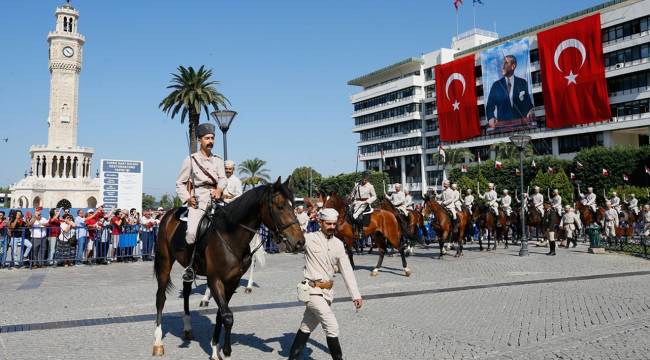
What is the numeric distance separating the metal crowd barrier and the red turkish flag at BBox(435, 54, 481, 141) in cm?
6112

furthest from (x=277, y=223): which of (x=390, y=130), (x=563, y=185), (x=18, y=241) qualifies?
(x=390, y=130)

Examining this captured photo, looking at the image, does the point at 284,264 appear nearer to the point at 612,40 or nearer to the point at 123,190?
the point at 123,190

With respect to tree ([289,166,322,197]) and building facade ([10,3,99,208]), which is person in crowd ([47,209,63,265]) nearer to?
building facade ([10,3,99,208])

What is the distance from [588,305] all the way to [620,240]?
13237 mm

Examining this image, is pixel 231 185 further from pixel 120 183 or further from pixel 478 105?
pixel 478 105

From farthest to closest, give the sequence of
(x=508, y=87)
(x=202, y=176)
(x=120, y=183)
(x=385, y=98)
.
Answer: (x=385, y=98) < (x=508, y=87) < (x=120, y=183) < (x=202, y=176)

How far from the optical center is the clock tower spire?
82.4 metres

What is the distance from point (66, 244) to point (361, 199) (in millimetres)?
10986

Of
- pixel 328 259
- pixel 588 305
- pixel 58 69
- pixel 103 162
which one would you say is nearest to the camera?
pixel 328 259

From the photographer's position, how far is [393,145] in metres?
96.4

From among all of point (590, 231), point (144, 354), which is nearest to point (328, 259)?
point (144, 354)

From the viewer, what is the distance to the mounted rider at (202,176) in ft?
21.8

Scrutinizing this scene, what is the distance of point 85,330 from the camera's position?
25.0ft

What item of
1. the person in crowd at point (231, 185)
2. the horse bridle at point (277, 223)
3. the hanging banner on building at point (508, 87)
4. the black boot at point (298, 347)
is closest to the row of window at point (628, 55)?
Result: the hanging banner on building at point (508, 87)
